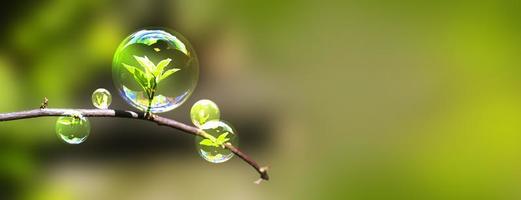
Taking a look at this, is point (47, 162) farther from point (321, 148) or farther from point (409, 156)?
point (409, 156)

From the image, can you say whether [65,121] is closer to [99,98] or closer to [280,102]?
[99,98]

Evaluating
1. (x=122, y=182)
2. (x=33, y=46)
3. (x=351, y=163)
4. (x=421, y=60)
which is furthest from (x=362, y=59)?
(x=33, y=46)

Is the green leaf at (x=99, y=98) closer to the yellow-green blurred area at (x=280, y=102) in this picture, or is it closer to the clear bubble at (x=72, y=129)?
the clear bubble at (x=72, y=129)

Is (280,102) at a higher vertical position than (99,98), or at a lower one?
higher

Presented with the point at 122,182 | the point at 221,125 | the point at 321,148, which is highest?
the point at 321,148

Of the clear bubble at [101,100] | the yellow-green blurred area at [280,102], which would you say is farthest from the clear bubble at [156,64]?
the yellow-green blurred area at [280,102]

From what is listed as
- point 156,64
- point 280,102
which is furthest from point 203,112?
point 280,102
